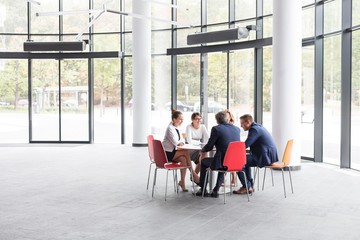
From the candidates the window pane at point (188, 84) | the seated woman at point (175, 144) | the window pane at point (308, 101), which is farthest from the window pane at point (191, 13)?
the seated woman at point (175, 144)

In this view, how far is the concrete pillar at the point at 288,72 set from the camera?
1066 cm

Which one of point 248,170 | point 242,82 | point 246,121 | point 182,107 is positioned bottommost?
point 248,170

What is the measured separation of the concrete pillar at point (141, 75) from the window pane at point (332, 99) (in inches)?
237

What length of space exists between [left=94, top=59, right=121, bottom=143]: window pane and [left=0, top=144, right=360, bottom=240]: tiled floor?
6.78 m

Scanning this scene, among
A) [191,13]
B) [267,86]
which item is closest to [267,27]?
[267,86]

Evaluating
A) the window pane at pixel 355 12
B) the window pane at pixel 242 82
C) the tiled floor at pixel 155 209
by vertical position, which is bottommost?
the tiled floor at pixel 155 209

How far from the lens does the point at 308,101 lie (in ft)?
41.6

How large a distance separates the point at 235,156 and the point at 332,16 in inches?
226

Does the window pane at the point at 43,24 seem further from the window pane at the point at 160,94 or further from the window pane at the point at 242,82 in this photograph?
the window pane at the point at 242,82

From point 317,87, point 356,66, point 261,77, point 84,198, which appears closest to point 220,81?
point 261,77

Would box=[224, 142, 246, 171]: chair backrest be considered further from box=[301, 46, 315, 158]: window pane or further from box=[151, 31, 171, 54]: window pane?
box=[151, 31, 171, 54]: window pane

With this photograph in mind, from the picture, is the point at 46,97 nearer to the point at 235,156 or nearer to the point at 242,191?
the point at 242,191

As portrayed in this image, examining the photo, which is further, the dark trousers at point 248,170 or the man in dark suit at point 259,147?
the dark trousers at point 248,170

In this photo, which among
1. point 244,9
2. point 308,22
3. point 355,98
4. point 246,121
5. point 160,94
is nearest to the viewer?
point 246,121
